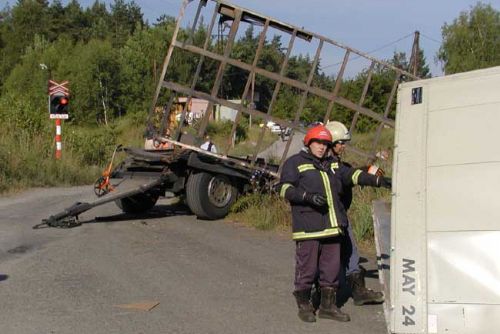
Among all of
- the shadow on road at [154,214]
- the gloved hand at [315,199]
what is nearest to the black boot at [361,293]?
the gloved hand at [315,199]

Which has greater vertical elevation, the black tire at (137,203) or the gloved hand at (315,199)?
the black tire at (137,203)

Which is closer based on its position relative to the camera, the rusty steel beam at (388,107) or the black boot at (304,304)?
the black boot at (304,304)

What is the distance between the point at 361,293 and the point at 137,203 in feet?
23.8

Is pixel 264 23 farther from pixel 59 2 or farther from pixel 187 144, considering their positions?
pixel 59 2

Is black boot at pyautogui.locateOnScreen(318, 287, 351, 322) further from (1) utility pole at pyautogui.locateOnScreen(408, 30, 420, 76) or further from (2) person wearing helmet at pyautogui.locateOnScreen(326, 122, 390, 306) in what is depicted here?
(1) utility pole at pyautogui.locateOnScreen(408, 30, 420, 76)

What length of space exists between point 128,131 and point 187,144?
26045 millimetres

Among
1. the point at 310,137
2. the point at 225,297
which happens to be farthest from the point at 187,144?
the point at 310,137

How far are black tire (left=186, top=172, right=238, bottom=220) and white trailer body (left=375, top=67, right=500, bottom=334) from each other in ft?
24.7

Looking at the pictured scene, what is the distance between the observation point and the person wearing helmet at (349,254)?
6.39 m

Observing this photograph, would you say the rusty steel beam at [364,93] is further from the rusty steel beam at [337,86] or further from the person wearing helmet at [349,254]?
the person wearing helmet at [349,254]

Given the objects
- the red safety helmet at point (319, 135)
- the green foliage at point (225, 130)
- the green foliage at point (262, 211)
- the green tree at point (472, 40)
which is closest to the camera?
the red safety helmet at point (319, 135)

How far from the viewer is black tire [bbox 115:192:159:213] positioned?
509 inches

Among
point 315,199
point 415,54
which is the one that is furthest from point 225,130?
point 415,54

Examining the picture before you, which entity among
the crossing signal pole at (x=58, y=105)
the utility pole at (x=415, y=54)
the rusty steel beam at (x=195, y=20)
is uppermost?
the utility pole at (x=415, y=54)
